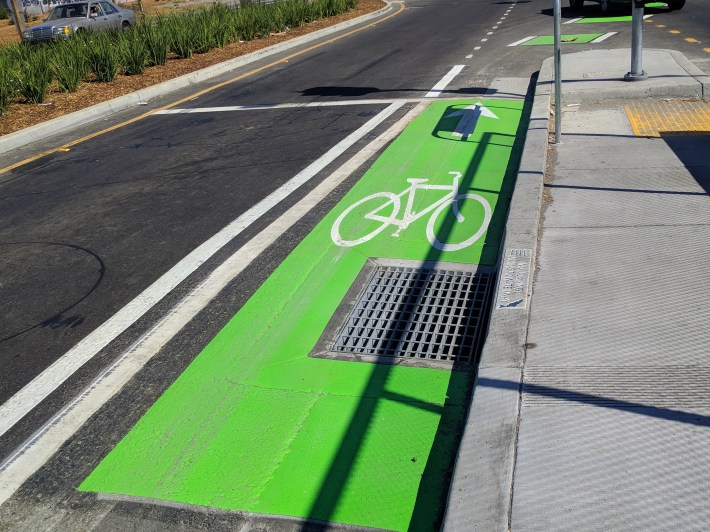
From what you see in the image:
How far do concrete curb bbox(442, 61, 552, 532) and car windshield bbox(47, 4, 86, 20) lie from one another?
24868 millimetres

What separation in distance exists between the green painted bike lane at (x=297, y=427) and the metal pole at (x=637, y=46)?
638 cm

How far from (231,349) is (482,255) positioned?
2.33 m

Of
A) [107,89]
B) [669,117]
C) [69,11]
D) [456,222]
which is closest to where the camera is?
[456,222]

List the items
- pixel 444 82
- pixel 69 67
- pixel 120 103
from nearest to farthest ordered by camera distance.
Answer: pixel 444 82 < pixel 120 103 < pixel 69 67

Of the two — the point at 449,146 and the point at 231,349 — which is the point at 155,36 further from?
the point at 231,349

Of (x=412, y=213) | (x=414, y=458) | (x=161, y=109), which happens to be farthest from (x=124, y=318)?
(x=161, y=109)

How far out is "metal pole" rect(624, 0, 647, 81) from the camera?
11156mm

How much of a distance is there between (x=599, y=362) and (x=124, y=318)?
3423 millimetres

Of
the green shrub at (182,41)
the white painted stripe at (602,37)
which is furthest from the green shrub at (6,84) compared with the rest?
the white painted stripe at (602,37)

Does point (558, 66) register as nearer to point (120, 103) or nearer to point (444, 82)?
point (444, 82)

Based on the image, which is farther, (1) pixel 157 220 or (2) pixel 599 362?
(1) pixel 157 220

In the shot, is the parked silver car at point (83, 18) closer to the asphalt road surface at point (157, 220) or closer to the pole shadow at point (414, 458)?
the asphalt road surface at point (157, 220)

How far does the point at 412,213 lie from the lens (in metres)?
7.58

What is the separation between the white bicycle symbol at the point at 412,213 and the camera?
6.96m
